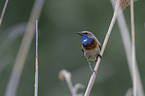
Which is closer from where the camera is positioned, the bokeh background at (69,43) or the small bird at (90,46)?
the small bird at (90,46)

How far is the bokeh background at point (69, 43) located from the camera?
10.2 metres

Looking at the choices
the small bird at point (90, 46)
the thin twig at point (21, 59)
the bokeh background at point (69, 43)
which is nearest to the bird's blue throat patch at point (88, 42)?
the small bird at point (90, 46)

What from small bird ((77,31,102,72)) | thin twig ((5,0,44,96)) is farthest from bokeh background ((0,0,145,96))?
thin twig ((5,0,44,96))

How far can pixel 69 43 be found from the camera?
36.7ft

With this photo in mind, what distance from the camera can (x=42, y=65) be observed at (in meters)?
11.2

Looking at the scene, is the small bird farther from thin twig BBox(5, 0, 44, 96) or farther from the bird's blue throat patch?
thin twig BBox(5, 0, 44, 96)

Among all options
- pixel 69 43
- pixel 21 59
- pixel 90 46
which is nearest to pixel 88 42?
pixel 90 46

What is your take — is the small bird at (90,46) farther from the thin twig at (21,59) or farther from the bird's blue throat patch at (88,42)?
the thin twig at (21,59)

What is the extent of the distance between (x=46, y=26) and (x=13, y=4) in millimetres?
1644

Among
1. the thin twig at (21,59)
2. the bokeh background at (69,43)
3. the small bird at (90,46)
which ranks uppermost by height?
the thin twig at (21,59)

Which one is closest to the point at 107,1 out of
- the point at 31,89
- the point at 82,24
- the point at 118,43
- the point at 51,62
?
the point at 82,24

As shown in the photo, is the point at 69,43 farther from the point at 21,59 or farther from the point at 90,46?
the point at 21,59

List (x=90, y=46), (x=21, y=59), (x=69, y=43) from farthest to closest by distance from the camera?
(x=69, y=43), (x=90, y=46), (x=21, y=59)

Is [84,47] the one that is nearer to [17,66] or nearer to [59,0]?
[17,66]
